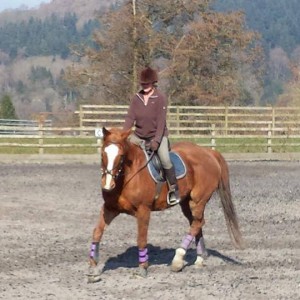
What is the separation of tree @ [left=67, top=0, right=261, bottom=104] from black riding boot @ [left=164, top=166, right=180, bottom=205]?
2526 centimetres

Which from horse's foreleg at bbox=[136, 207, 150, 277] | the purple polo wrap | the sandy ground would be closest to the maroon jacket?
horse's foreleg at bbox=[136, 207, 150, 277]

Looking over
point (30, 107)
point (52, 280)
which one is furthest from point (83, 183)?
point (30, 107)

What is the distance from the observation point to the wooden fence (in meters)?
27.2

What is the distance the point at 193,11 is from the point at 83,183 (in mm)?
20158

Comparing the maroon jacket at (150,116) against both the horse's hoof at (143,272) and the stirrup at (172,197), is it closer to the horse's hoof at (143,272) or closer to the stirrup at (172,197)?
the stirrup at (172,197)

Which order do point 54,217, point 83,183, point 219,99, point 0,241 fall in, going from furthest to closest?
point 219,99
point 83,183
point 54,217
point 0,241

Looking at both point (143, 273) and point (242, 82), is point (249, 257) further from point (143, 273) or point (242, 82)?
point (242, 82)

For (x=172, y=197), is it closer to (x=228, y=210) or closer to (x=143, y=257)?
(x=143, y=257)

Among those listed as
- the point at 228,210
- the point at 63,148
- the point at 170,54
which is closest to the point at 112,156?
the point at 228,210

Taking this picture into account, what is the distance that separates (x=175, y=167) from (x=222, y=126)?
21.4 m

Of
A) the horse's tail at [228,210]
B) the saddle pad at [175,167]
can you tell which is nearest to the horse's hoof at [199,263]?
the horse's tail at [228,210]

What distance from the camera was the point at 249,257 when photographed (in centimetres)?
922

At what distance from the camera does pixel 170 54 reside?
34.9 metres

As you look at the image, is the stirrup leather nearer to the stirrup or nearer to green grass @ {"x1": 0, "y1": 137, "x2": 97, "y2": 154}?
the stirrup
